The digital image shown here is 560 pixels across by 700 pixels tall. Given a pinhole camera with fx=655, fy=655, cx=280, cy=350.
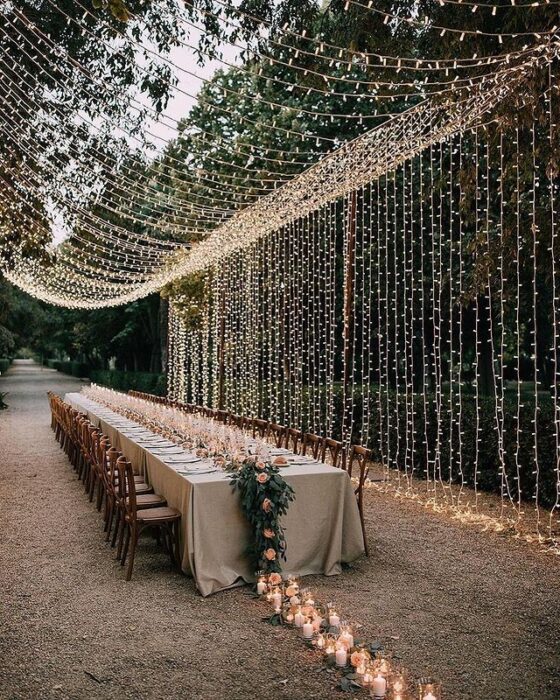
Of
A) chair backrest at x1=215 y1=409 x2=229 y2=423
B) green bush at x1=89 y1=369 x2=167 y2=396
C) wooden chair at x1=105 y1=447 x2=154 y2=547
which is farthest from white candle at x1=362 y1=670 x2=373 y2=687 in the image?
green bush at x1=89 y1=369 x2=167 y2=396

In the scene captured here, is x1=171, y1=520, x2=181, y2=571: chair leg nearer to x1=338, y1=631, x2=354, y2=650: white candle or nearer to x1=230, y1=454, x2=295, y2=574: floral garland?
x1=230, y1=454, x2=295, y2=574: floral garland

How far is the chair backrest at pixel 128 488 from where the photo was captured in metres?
4.40

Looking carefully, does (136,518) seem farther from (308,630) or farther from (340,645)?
(340,645)

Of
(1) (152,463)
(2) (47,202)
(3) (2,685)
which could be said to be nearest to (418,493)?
(1) (152,463)

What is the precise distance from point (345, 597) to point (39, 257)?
7.37 m

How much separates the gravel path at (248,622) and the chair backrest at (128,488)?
1.45 ft

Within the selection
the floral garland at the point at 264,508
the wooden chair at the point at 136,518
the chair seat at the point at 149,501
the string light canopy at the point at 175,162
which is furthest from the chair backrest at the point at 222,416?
the floral garland at the point at 264,508

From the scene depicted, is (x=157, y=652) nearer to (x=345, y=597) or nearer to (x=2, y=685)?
(x=2, y=685)

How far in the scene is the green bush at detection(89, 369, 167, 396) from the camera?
2014 cm

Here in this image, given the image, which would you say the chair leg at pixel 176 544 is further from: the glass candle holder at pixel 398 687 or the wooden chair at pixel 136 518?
the glass candle holder at pixel 398 687

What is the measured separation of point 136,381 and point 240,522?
65.4 feet

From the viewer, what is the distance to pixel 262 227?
8.87m

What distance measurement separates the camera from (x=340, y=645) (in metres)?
3.19

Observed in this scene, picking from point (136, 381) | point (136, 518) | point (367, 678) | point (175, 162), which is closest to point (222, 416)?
point (175, 162)
